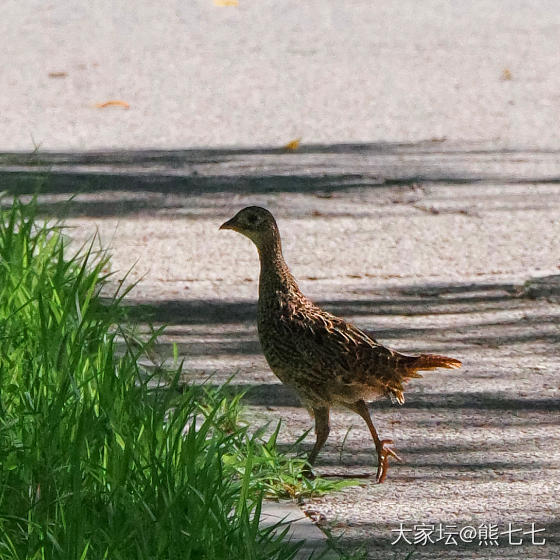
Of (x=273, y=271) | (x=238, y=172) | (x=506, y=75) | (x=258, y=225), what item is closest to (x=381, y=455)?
(x=273, y=271)

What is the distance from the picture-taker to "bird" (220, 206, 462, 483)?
477 cm

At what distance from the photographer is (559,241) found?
779 cm

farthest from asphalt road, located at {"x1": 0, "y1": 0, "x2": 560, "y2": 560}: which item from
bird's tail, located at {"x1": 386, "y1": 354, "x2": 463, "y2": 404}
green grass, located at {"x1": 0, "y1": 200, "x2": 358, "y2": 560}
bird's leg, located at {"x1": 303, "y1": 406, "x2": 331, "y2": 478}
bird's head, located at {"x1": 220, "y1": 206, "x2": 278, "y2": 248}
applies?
bird's head, located at {"x1": 220, "y1": 206, "x2": 278, "y2": 248}

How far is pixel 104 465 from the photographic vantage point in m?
4.00

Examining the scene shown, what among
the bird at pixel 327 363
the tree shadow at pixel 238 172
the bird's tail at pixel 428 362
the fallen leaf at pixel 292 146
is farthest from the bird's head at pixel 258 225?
the fallen leaf at pixel 292 146

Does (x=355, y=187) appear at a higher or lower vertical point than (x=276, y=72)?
lower

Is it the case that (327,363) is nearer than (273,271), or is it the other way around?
(327,363)

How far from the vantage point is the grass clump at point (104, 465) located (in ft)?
11.7

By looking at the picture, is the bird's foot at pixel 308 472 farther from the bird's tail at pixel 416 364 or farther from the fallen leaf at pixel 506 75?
the fallen leaf at pixel 506 75

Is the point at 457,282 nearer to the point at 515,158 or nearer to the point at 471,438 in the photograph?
the point at 471,438

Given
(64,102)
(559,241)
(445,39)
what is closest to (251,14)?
(445,39)

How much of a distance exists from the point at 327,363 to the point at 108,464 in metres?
1.08

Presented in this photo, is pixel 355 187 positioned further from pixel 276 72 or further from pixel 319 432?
pixel 319 432

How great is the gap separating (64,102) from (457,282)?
197 inches
